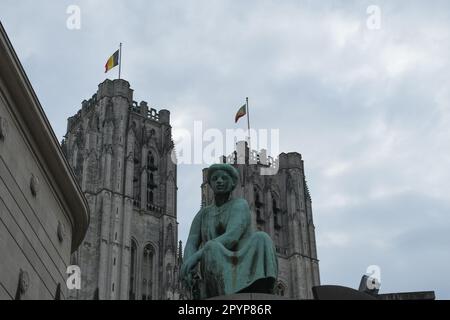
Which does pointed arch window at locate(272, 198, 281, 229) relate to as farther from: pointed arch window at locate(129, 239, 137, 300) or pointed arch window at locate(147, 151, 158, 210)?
pointed arch window at locate(129, 239, 137, 300)

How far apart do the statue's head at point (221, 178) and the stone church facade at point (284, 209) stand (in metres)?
53.9

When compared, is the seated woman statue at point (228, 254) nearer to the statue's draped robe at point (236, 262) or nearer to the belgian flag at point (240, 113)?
the statue's draped robe at point (236, 262)

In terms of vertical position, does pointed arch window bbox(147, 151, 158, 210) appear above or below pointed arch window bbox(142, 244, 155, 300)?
above

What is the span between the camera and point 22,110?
19.5 m

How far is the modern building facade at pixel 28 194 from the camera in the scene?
18.3m

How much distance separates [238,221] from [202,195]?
184ft

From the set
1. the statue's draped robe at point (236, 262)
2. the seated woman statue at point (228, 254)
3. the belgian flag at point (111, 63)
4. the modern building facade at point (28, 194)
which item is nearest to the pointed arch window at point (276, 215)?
the belgian flag at point (111, 63)

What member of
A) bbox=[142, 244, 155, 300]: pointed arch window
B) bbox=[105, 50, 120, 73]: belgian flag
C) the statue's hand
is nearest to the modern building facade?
the statue's hand

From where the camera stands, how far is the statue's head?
12.3m

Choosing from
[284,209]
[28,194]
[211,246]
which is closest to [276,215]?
[284,209]

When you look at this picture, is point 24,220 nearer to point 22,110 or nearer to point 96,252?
point 22,110

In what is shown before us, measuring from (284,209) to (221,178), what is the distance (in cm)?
6017
